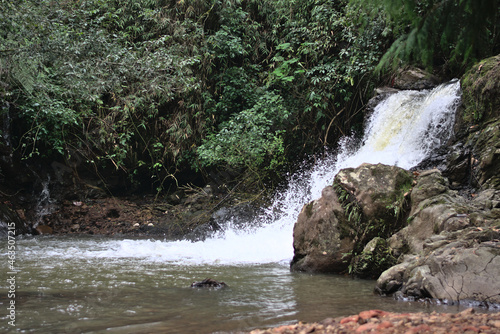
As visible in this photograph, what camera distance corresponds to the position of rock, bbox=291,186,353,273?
6.17 metres

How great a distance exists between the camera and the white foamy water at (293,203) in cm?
780

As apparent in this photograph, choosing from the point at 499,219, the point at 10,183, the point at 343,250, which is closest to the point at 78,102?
the point at 10,183

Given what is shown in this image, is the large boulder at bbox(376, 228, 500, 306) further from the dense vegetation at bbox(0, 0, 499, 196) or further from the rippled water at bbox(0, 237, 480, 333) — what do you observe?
the dense vegetation at bbox(0, 0, 499, 196)

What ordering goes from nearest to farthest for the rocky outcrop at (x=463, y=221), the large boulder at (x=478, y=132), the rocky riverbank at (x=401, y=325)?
the rocky riverbank at (x=401, y=325)
the rocky outcrop at (x=463, y=221)
the large boulder at (x=478, y=132)

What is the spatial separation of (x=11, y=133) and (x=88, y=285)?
898 cm

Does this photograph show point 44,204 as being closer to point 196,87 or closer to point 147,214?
point 147,214

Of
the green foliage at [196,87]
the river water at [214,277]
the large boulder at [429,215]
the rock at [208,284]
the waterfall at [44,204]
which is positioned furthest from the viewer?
the waterfall at [44,204]

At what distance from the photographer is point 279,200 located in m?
11.9

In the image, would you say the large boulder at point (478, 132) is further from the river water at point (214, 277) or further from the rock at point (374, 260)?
the rock at point (374, 260)

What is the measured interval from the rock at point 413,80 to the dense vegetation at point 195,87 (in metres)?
0.50

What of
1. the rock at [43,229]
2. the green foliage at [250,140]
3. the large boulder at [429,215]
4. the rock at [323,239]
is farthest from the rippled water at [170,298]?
the green foliage at [250,140]

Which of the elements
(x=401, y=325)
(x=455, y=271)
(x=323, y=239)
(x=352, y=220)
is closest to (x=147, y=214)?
(x=323, y=239)

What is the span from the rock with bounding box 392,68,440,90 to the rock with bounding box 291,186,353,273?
5932mm

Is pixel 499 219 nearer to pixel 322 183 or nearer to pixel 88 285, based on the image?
pixel 88 285
